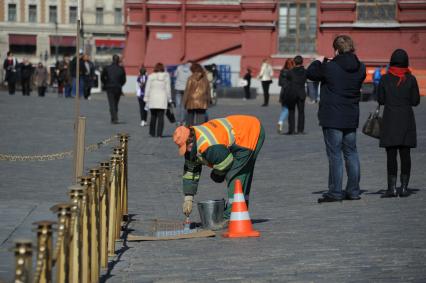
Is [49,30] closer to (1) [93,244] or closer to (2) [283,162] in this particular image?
(2) [283,162]

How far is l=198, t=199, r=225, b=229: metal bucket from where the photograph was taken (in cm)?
1251

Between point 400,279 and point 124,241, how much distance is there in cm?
364

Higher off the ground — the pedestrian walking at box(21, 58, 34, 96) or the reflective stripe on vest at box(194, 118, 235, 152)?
the reflective stripe on vest at box(194, 118, 235, 152)

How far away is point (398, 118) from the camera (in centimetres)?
1521

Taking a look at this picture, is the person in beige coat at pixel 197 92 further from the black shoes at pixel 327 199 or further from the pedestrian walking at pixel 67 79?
the pedestrian walking at pixel 67 79

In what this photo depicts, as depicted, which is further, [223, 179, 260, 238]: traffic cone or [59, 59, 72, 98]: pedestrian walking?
[59, 59, 72, 98]: pedestrian walking

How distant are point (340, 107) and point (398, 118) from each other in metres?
0.90

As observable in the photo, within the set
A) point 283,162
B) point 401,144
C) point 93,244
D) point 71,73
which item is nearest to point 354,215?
point 401,144

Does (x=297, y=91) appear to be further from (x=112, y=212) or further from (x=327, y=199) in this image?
(x=112, y=212)

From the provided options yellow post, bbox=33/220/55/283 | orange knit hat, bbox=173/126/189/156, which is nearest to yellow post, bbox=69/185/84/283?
yellow post, bbox=33/220/55/283

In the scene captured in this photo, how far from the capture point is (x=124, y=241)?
12.2 m

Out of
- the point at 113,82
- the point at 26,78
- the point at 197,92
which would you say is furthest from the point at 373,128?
the point at 26,78

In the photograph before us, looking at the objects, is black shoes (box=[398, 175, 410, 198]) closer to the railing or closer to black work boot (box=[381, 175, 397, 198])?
black work boot (box=[381, 175, 397, 198])

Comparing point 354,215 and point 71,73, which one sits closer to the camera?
point 354,215
